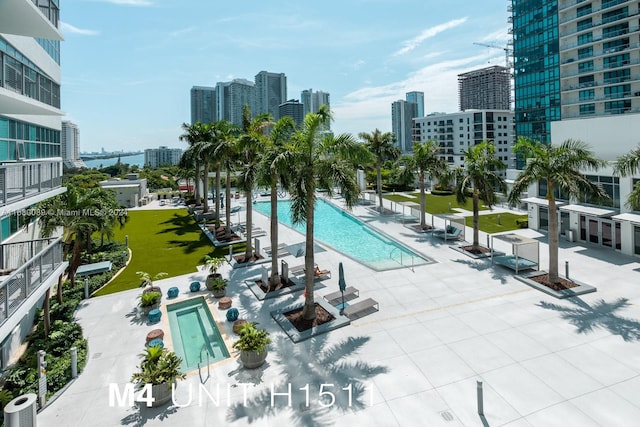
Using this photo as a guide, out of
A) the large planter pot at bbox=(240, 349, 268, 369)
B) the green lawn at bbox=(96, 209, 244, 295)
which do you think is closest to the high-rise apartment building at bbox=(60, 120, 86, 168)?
the green lawn at bbox=(96, 209, 244, 295)

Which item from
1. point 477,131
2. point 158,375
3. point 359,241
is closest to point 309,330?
point 158,375

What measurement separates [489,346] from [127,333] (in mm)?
13513

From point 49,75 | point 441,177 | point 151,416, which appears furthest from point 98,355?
point 441,177

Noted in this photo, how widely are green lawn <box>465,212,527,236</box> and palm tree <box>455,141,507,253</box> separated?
279 inches

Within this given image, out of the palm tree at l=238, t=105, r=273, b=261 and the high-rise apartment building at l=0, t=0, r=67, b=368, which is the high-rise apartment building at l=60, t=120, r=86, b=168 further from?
the palm tree at l=238, t=105, r=273, b=261

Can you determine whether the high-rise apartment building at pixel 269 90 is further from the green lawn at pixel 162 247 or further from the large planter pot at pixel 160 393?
the large planter pot at pixel 160 393

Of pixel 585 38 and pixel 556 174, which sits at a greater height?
pixel 585 38

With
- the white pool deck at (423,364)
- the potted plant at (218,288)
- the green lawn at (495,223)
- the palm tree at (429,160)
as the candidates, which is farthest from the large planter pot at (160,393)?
the green lawn at (495,223)

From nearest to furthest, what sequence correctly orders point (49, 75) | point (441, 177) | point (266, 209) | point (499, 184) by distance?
point (49, 75) < point (499, 184) < point (441, 177) < point (266, 209)

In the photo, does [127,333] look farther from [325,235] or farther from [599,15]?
[599,15]

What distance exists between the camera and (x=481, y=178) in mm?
22672

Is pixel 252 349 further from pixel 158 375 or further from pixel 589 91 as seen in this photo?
pixel 589 91

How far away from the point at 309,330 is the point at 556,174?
13.8 meters

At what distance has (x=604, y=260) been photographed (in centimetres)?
2077
